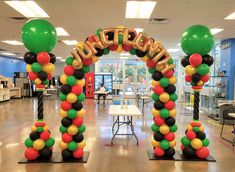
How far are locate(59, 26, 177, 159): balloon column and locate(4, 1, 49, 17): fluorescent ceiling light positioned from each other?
1506mm

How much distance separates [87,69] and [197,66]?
6.78 ft

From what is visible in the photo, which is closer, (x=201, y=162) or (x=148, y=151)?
(x=201, y=162)

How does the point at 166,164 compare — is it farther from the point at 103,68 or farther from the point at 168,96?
the point at 103,68

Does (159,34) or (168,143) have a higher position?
(159,34)

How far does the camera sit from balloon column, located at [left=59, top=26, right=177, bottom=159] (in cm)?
374

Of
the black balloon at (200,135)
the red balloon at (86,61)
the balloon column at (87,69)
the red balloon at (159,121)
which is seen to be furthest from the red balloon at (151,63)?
the black balloon at (200,135)

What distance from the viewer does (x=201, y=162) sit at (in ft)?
12.5

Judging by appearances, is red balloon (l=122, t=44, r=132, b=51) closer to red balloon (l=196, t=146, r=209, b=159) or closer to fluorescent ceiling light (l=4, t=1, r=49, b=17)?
fluorescent ceiling light (l=4, t=1, r=49, b=17)

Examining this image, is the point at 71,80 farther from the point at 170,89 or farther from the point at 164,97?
the point at 170,89

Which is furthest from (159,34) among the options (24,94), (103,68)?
(24,94)

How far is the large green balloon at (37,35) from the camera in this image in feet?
11.8

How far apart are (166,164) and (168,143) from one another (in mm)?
400

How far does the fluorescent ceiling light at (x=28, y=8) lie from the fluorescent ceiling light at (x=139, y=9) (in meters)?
1.93

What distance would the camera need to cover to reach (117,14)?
4.91m
